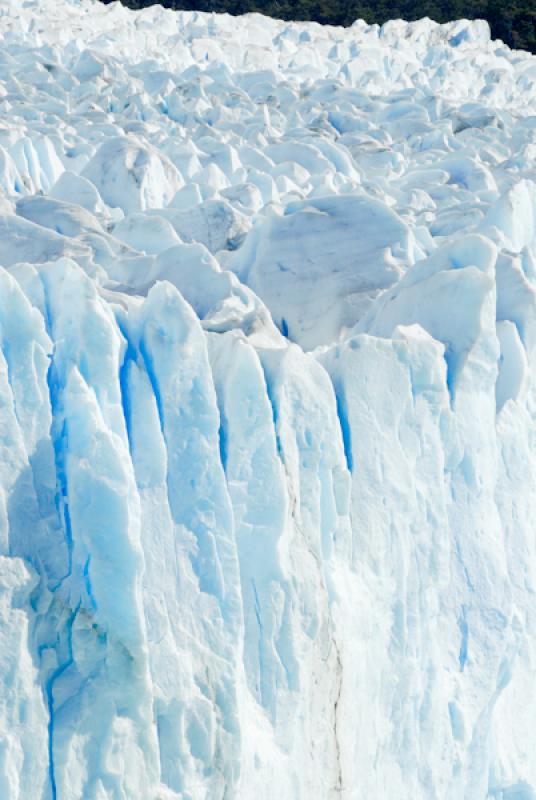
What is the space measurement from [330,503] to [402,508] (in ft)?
1.28

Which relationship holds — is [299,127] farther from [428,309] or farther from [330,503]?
[330,503]

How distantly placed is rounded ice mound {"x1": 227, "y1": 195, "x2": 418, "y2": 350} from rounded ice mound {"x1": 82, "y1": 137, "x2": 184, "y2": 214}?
2188 millimetres

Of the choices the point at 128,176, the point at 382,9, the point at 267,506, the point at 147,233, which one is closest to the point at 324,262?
the point at 147,233

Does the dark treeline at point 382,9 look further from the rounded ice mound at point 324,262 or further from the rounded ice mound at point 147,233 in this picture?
the rounded ice mound at point 324,262

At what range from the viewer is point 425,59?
62.8 feet

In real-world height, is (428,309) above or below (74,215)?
above

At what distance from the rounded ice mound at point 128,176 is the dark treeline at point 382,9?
654 inches

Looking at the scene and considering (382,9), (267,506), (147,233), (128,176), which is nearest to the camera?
(267,506)

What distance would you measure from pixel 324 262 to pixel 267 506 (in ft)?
6.92

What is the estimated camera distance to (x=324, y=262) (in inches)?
225

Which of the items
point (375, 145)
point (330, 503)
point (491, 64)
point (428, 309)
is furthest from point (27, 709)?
point (491, 64)

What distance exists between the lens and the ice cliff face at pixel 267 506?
11.1ft

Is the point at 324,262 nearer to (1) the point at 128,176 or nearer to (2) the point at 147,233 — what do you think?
(2) the point at 147,233

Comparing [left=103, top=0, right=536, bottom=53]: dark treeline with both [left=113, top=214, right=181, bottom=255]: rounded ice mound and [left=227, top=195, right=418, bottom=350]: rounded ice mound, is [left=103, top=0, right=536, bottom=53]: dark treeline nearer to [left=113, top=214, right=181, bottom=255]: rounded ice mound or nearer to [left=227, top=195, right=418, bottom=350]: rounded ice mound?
[left=113, top=214, right=181, bottom=255]: rounded ice mound
